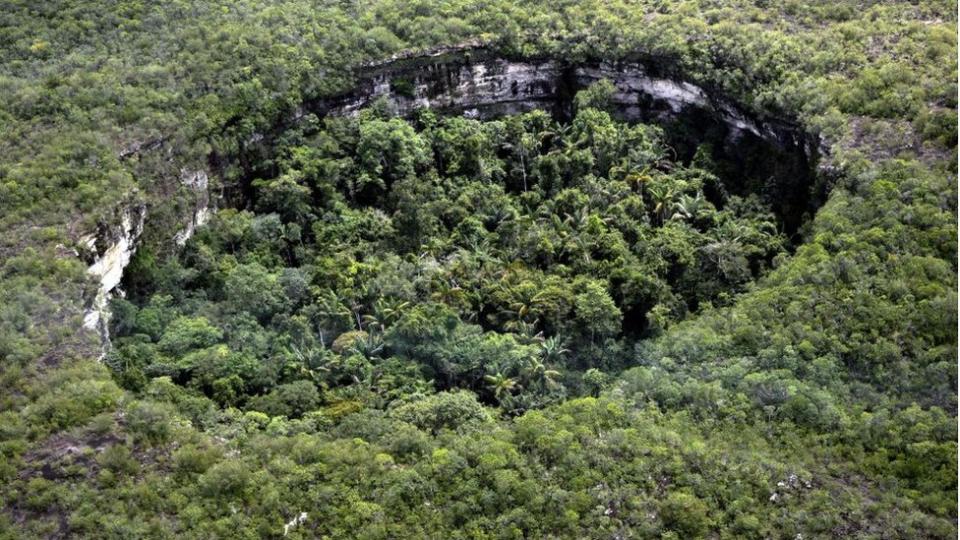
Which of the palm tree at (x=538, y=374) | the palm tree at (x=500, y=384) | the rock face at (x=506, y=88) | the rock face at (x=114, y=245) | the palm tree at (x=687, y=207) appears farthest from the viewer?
the rock face at (x=506, y=88)

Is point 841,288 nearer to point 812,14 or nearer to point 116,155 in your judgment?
Result: point 812,14

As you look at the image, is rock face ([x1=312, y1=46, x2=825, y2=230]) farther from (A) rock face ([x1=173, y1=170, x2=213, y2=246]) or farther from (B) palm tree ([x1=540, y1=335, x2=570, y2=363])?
(B) palm tree ([x1=540, y1=335, x2=570, y2=363])

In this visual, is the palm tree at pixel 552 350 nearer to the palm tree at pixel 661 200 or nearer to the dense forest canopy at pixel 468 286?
the dense forest canopy at pixel 468 286

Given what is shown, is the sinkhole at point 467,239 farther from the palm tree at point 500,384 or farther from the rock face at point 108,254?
the rock face at point 108,254

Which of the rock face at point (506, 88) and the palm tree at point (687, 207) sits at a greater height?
the rock face at point (506, 88)

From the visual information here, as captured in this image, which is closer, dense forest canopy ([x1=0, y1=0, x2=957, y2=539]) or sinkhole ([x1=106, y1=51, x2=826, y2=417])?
dense forest canopy ([x1=0, y1=0, x2=957, y2=539])

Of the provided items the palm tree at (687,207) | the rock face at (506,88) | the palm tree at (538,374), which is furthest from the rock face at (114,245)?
the palm tree at (687,207)

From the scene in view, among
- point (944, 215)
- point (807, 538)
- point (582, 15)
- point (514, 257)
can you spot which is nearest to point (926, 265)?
point (944, 215)

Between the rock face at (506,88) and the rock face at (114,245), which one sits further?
the rock face at (506,88)

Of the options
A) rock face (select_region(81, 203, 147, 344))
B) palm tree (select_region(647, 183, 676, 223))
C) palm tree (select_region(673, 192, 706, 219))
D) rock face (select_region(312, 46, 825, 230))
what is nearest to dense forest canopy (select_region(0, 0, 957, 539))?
palm tree (select_region(673, 192, 706, 219))

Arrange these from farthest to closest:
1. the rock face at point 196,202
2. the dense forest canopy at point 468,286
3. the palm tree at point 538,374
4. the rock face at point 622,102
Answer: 1. the rock face at point 622,102
2. the rock face at point 196,202
3. the palm tree at point 538,374
4. the dense forest canopy at point 468,286
